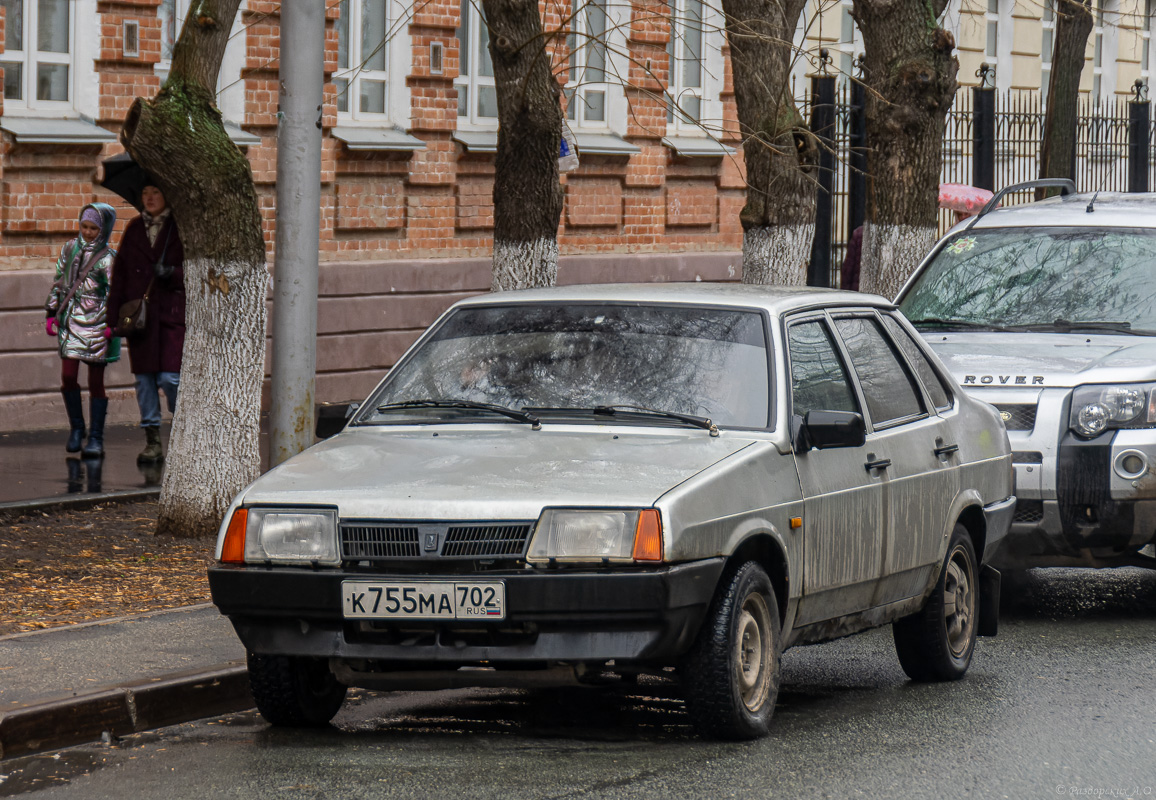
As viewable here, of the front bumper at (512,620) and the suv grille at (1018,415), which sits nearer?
the front bumper at (512,620)

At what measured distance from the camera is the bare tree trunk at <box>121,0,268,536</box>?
10180 mm

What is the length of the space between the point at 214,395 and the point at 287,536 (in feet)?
15.8

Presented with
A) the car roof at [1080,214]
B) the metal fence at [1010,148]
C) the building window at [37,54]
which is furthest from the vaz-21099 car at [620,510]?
the metal fence at [1010,148]

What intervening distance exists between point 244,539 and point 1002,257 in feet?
18.5

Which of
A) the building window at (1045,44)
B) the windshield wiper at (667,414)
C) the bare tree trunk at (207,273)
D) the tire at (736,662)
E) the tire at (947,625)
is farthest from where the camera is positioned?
the building window at (1045,44)

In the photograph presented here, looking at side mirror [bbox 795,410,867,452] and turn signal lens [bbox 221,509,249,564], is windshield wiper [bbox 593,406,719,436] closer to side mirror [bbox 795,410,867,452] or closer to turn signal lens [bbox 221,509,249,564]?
side mirror [bbox 795,410,867,452]

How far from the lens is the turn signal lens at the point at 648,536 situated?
5.61 metres

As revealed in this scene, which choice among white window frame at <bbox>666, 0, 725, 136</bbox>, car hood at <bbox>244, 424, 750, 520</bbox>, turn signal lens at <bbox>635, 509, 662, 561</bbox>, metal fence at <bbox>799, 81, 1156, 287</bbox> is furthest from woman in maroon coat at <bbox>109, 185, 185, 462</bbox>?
white window frame at <bbox>666, 0, 725, 136</bbox>

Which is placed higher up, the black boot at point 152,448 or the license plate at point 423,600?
the license plate at point 423,600

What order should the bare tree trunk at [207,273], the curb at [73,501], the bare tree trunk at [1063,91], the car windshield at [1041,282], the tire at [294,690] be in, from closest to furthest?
1. the tire at [294,690]
2. the car windshield at [1041,282]
3. the bare tree trunk at [207,273]
4. the curb at [73,501]
5. the bare tree trunk at [1063,91]

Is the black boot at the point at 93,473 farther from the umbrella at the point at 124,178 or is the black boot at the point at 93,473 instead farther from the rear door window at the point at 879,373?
the rear door window at the point at 879,373

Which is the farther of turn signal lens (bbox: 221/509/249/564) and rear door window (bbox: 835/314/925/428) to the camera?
rear door window (bbox: 835/314/925/428)

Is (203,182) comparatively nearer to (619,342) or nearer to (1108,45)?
(619,342)

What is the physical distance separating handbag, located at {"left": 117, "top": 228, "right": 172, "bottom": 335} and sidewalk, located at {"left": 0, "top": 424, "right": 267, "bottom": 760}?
4.77 meters
